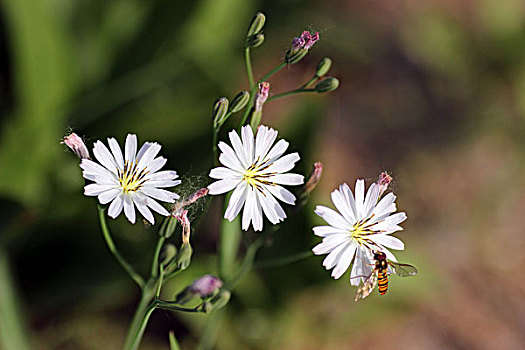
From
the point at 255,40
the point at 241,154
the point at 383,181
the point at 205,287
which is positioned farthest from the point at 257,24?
the point at 205,287

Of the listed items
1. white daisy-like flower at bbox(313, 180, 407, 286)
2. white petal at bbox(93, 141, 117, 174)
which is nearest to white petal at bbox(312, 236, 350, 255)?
white daisy-like flower at bbox(313, 180, 407, 286)

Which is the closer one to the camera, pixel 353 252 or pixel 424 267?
pixel 353 252

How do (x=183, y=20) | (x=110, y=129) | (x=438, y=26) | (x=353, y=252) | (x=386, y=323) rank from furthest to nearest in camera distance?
(x=438, y=26) < (x=386, y=323) < (x=183, y=20) < (x=110, y=129) < (x=353, y=252)

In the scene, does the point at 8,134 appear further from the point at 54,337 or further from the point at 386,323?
the point at 386,323

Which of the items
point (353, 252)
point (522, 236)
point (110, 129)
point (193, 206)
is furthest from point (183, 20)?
point (522, 236)

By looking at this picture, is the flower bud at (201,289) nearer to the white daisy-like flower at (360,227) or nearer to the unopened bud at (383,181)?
the white daisy-like flower at (360,227)

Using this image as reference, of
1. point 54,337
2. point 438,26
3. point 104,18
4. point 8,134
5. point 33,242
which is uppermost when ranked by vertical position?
point 438,26

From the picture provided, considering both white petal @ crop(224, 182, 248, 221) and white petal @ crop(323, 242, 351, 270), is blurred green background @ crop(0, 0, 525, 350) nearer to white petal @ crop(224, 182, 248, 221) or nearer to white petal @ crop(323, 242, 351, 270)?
white petal @ crop(224, 182, 248, 221)
